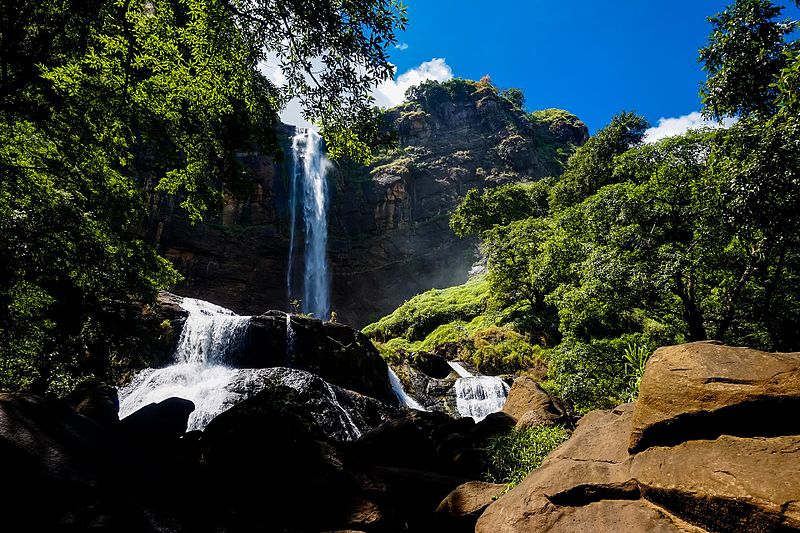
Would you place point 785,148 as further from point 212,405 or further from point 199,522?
point 212,405

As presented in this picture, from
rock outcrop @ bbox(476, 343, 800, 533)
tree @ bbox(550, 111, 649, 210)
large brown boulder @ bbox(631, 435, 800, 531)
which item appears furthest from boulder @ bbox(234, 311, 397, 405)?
tree @ bbox(550, 111, 649, 210)

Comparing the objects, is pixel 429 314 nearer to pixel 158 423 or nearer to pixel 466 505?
pixel 158 423

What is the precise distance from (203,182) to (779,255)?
499 inches

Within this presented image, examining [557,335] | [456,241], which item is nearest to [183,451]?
[557,335]

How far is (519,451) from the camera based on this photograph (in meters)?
6.82

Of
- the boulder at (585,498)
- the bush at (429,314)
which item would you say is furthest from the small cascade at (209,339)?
the boulder at (585,498)

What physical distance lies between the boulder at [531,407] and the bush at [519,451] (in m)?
1.12

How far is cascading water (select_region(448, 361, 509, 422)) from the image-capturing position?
1764cm

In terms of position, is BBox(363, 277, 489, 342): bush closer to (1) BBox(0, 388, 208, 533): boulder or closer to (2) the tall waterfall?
(2) the tall waterfall

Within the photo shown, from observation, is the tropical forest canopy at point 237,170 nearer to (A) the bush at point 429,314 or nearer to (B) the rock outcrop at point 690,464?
(B) the rock outcrop at point 690,464

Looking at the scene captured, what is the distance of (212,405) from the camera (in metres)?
12.7

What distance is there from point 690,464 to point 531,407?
7781mm

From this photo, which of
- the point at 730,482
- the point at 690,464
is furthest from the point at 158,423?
the point at 730,482

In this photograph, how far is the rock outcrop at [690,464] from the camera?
9.38 ft
